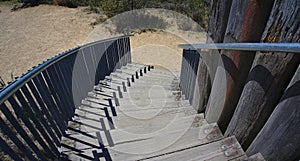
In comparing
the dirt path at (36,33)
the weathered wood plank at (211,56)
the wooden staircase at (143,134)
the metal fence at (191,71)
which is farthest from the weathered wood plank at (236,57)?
the dirt path at (36,33)

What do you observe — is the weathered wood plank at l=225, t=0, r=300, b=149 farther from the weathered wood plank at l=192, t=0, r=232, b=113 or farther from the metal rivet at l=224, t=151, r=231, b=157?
the weathered wood plank at l=192, t=0, r=232, b=113

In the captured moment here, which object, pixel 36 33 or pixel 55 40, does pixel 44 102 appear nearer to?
pixel 55 40

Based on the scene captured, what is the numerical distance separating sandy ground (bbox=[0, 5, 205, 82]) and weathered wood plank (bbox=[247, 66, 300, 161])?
6510 mm

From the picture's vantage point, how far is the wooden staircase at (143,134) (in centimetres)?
151

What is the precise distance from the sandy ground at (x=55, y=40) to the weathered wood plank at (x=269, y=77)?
631 cm

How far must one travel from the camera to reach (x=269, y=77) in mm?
1091

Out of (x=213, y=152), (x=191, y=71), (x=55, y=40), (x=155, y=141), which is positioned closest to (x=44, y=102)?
(x=155, y=141)

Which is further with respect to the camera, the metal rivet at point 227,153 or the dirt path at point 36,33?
the dirt path at point 36,33

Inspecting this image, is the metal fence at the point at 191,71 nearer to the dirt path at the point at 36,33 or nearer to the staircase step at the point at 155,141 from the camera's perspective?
the staircase step at the point at 155,141

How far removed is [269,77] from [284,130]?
323 mm

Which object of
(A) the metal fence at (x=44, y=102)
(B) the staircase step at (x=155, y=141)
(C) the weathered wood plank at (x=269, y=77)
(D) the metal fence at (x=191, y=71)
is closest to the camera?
(C) the weathered wood plank at (x=269, y=77)

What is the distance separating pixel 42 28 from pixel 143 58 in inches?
290

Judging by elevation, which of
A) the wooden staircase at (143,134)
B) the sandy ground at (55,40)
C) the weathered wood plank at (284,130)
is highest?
the weathered wood plank at (284,130)

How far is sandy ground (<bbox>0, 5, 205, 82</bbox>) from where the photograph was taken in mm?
7996
